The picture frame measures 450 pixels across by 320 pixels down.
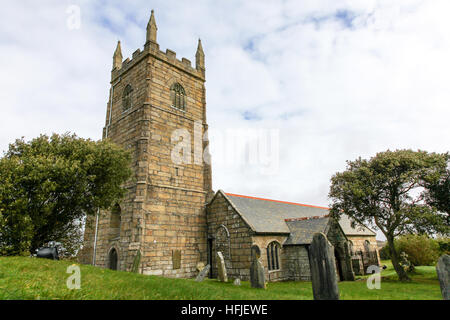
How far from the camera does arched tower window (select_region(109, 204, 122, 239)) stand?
19125mm

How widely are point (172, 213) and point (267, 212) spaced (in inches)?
359

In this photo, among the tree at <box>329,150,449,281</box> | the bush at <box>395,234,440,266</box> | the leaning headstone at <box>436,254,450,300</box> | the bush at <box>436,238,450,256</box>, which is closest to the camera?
the leaning headstone at <box>436,254,450,300</box>

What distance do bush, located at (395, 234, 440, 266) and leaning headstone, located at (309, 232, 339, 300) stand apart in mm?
25604

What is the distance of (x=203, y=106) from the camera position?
24.7m

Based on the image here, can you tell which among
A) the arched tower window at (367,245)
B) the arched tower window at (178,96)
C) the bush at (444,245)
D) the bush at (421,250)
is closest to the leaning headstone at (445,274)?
the arched tower window at (178,96)

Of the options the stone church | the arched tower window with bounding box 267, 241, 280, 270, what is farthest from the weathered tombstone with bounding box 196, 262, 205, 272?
the arched tower window with bounding box 267, 241, 280, 270

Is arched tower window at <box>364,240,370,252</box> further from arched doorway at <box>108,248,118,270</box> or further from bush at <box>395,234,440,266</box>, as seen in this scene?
arched doorway at <box>108,248,118,270</box>

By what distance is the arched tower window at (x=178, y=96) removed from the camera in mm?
22484

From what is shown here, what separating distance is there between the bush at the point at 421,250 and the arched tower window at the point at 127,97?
103 feet

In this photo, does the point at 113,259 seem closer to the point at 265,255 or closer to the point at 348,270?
the point at 265,255

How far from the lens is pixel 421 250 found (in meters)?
26.6

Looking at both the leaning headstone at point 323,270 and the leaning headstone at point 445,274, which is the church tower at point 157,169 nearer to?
the leaning headstone at point 323,270

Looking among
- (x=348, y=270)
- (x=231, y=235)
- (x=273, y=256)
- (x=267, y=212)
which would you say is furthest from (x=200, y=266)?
(x=348, y=270)
